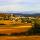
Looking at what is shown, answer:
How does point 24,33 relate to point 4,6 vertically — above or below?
below

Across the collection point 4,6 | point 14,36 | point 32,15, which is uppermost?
point 4,6

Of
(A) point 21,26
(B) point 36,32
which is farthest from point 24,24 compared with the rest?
(B) point 36,32

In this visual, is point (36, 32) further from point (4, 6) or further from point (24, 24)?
point (4, 6)

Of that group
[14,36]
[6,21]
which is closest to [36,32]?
[14,36]

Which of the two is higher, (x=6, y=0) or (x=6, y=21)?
(x=6, y=0)

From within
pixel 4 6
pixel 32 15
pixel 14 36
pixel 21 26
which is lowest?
pixel 14 36

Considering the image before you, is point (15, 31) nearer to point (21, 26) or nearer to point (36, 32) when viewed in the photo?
point (21, 26)

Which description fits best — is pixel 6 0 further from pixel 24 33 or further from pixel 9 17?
pixel 24 33

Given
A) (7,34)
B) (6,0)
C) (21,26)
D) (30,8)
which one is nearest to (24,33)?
(21,26)
